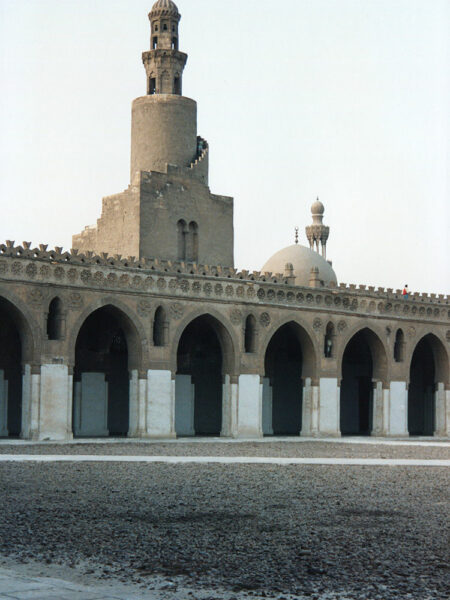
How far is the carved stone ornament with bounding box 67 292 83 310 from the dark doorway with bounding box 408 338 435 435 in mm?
20063

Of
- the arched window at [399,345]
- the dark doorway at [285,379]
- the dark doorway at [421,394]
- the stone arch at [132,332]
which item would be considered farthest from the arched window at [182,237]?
the dark doorway at [421,394]

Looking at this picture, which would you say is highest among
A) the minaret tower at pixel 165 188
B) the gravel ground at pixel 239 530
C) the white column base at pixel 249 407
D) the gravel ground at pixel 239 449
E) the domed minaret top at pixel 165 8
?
the domed minaret top at pixel 165 8

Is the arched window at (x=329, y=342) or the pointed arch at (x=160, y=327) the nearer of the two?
the pointed arch at (x=160, y=327)

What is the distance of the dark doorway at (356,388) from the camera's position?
45281 millimetres

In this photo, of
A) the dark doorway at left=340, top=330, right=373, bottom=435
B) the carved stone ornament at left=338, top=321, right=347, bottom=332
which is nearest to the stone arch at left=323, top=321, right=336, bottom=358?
the carved stone ornament at left=338, top=321, right=347, bottom=332

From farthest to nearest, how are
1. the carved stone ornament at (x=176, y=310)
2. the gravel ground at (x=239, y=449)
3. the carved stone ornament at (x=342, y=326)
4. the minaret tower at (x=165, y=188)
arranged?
the carved stone ornament at (x=342, y=326), the minaret tower at (x=165, y=188), the carved stone ornament at (x=176, y=310), the gravel ground at (x=239, y=449)

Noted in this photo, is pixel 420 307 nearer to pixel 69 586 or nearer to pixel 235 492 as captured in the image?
pixel 235 492

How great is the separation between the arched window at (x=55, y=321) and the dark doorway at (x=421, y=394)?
2073 cm

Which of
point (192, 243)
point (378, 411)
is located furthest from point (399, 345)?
point (192, 243)

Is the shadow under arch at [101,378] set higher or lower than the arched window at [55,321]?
lower

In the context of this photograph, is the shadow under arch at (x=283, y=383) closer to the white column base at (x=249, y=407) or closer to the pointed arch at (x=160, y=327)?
the white column base at (x=249, y=407)

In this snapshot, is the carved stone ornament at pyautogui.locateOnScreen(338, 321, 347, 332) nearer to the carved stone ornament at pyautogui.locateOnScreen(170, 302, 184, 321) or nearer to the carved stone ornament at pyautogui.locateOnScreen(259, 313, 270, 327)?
the carved stone ornament at pyautogui.locateOnScreen(259, 313, 270, 327)

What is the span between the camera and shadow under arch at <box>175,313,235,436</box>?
39.4 m

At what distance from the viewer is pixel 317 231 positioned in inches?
2272
